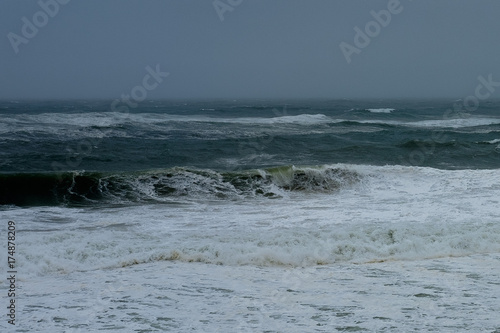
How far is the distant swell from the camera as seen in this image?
11.7 metres

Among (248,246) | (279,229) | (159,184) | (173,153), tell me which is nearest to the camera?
(248,246)

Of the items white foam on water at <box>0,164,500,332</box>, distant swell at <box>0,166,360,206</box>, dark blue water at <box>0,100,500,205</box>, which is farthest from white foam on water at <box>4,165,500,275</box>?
dark blue water at <box>0,100,500,205</box>

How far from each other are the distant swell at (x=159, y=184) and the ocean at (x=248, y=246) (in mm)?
55

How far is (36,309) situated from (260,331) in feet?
8.16

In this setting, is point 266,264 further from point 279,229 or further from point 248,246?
point 279,229

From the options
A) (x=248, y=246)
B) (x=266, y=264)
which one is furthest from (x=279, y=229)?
(x=266, y=264)

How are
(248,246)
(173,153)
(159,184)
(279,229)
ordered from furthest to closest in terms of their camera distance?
(173,153) → (159,184) → (279,229) → (248,246)

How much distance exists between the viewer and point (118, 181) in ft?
42.9

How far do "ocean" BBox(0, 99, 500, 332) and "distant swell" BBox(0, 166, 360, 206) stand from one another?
0.06 m

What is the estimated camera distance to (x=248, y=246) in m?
7.45

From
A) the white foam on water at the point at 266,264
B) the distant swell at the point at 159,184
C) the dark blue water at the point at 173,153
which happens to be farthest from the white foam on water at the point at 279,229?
the dark blue water at the point at 173,153

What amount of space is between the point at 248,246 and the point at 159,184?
5803 millimetres

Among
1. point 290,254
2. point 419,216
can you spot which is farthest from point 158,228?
point 419,216

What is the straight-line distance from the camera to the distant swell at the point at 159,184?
1174 centimetres
